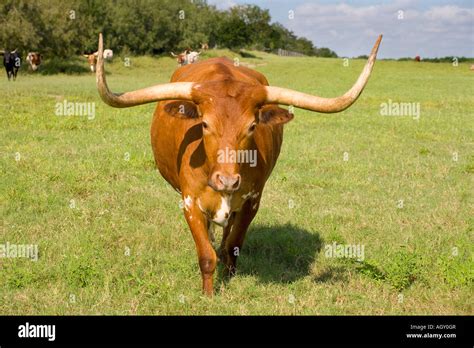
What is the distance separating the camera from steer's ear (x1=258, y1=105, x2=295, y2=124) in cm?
498

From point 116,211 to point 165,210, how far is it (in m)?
0.67

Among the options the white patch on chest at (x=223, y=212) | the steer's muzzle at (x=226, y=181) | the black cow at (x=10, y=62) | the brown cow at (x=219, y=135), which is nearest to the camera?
the steer's muzzle at (x=226, y=181)

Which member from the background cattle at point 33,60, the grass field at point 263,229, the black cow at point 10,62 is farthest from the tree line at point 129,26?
the grass field at point 263,229

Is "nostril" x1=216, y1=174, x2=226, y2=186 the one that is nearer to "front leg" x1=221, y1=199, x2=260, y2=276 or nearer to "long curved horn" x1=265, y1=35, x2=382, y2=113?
"long curved horn" x1=265, y1=35, x2=382, y2=113

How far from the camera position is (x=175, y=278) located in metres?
5.71

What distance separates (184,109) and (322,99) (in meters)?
1.19

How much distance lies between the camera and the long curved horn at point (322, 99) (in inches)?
183

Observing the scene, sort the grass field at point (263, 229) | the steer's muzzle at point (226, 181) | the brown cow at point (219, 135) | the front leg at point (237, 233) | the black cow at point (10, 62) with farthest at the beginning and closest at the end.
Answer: the black cow at point (10, 62), the front leg at point (237, 233), the grass field at point (263, 229), the brown cow at point (219, 135), the steer's muzzle at point (226, 181)

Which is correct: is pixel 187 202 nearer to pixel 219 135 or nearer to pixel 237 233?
pixel 237 233

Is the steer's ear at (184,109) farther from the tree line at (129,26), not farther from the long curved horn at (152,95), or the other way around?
the tree line at (129,26)

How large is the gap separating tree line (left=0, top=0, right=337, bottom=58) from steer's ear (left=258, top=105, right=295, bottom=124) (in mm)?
26393

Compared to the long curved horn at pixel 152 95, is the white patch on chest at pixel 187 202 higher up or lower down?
lower down

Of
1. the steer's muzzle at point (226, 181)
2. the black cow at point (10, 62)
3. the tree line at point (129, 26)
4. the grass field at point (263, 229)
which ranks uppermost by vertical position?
the tree line at point (129, 26)

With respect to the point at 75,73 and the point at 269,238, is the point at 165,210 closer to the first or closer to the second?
the point at 269,238
